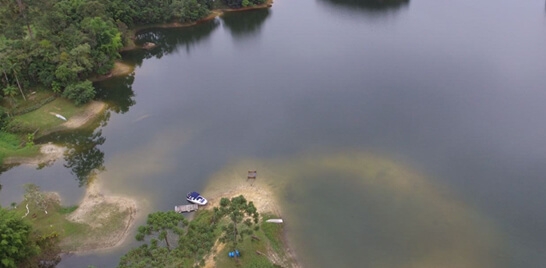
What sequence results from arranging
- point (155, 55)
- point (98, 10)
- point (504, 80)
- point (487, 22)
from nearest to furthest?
point (504, 80), point (98, 10), point (155, 55), point (487, 22)

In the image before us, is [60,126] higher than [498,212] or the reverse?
higher

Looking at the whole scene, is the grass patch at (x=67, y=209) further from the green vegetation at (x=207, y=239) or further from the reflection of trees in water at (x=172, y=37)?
the reflection of trees in water at (x=172, y=37)

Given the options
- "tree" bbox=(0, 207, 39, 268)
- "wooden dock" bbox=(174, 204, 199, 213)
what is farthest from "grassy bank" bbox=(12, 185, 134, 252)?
"wooden dock" bbox=(174, 204, 199, 213)

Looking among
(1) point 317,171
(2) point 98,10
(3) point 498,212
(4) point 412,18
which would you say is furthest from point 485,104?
(2) point 98,10

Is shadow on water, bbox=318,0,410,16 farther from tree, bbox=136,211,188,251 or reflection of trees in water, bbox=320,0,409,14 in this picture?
tree, bbox=136,211,188,251

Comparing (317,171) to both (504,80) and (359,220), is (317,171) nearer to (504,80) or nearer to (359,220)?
(359,220)

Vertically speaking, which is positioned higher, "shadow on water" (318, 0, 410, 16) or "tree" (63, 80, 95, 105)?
"shadow on water" (318, 0, 410, 16)
